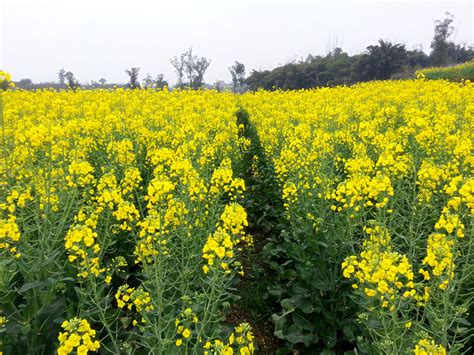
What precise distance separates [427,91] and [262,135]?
170 inches

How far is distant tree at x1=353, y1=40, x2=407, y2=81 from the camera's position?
32188 mm

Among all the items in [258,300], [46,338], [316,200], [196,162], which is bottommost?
[258,300]

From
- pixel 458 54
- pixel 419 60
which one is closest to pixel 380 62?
pixel 419 60

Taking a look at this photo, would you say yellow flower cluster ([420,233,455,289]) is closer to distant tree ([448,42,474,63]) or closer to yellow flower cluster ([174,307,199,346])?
→ yellow flower cluster ([174,307,199,346])

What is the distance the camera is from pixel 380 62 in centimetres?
3194

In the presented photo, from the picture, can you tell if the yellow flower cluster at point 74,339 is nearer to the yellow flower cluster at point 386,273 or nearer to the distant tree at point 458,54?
the yellow flower cluster at point 386,273

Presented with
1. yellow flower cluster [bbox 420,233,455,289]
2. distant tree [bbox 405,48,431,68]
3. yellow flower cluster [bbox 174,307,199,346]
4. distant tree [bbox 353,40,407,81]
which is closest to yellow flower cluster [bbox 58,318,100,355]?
yellow flower cluster [bbox 174,307,199,346]

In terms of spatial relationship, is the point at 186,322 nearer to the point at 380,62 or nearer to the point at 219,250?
the point at 219,250

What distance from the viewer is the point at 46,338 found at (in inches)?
93.7

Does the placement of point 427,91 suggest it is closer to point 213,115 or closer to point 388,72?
point 213,115

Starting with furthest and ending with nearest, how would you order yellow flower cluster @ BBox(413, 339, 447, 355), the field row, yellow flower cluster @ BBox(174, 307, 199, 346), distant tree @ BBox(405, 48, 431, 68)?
distant tree @ BBox(405, 48, 431, 68), the field row, yellow flower cluster @ BBox(174, 307, 199, 346), yellow flower cluster @ BBox(413, 339, 447, 355)

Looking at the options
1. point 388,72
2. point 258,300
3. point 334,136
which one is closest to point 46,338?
point 258,300

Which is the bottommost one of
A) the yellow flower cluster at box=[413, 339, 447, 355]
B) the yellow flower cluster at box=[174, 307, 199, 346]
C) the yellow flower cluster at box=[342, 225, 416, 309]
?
the yellow flower cluster at box=[174, 307, 199, 346]

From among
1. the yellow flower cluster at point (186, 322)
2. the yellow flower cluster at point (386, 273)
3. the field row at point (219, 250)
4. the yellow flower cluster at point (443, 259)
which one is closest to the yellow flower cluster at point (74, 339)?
the field row at point (219, 250)
